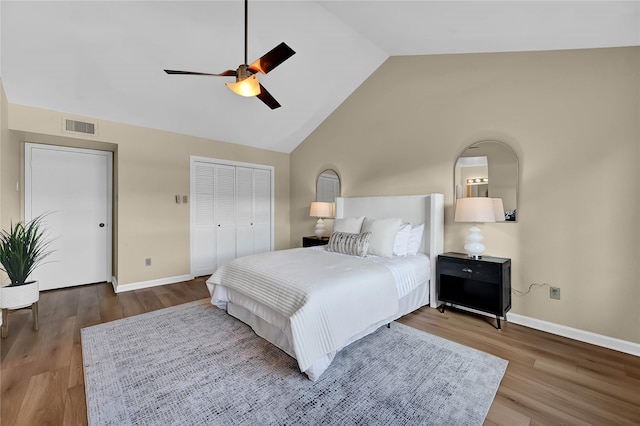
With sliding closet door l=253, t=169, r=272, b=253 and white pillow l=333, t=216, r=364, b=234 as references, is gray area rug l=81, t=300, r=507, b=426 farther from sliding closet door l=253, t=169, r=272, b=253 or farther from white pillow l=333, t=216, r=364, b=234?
sliding closet door l=253, t=169, r=272, b=253

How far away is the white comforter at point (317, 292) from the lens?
1846mm

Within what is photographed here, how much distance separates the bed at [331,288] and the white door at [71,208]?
8.86 ft

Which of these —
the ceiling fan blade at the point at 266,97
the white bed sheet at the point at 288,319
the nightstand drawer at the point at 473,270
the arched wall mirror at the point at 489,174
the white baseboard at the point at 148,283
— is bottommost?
the white baseboard at the point at 148,283

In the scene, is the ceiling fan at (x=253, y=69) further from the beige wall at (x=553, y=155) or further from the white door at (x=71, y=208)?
the white door at (x=71, y=208)

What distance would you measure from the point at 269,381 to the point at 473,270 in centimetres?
226

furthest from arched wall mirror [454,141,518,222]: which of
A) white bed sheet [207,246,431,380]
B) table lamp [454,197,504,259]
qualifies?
white bed sheet [207,246,431,380]

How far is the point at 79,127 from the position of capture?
358 cm

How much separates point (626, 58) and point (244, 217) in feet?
17.3

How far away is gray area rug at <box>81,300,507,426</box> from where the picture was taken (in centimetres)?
156

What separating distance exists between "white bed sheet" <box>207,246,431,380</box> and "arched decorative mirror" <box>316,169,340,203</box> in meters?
1.88

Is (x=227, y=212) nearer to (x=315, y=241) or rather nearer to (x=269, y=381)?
(x=315, y=241)

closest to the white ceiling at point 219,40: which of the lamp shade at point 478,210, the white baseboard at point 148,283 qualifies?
the lamp shade at point 478,210

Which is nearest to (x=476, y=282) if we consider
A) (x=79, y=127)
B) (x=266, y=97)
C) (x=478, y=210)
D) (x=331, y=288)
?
(x=478, y=210)

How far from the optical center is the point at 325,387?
1799 mm
